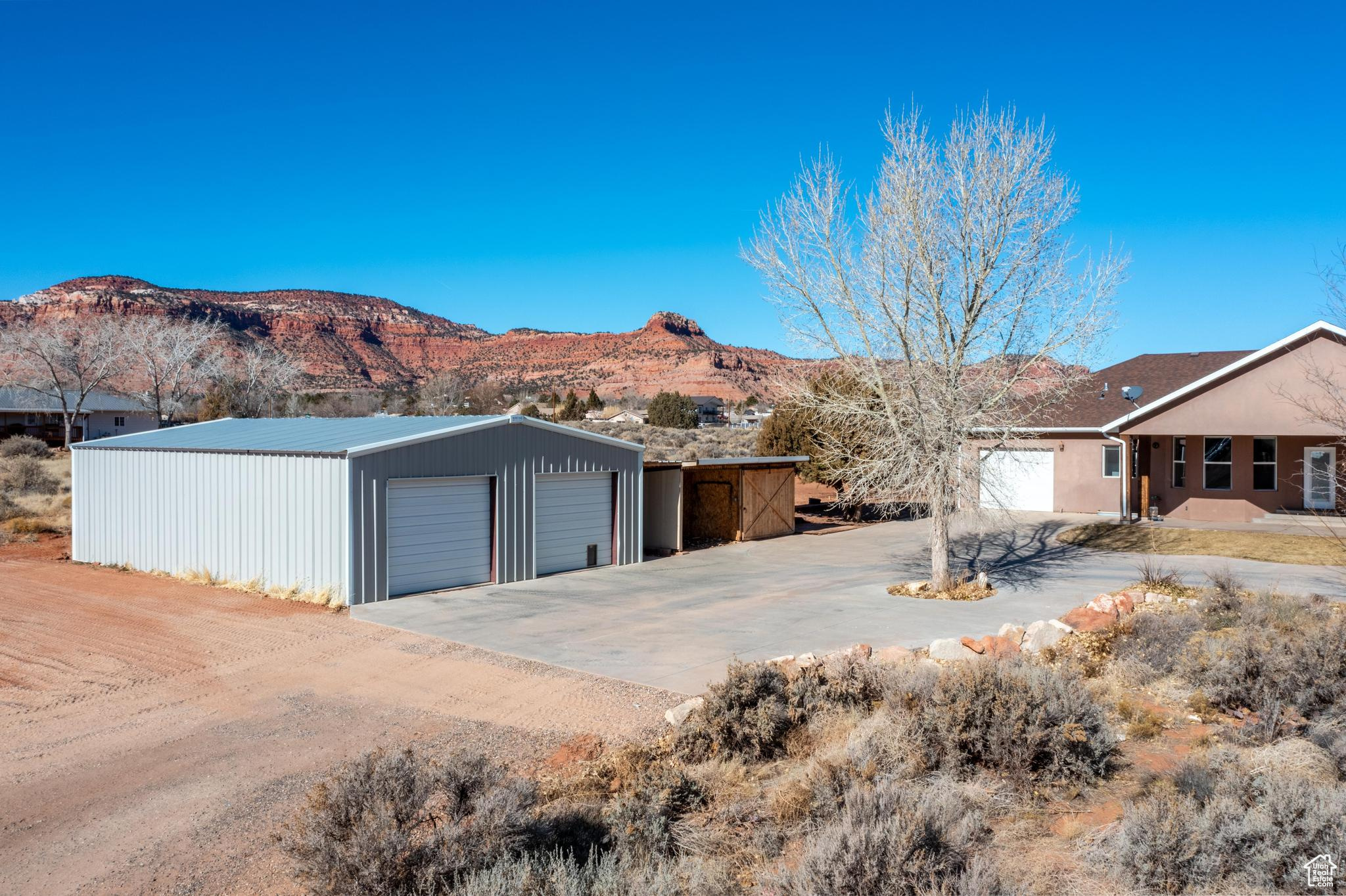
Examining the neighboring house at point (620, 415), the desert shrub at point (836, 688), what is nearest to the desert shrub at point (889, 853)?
the desert shrub at point (836, 688)

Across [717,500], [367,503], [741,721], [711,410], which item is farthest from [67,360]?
[741,721]

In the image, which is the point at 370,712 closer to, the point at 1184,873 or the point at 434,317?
the point at 1184,873

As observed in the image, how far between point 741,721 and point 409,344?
116 m

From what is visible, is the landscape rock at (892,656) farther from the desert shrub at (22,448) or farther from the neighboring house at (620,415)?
the neighboring house at (620,415)

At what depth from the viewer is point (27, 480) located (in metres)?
28.5

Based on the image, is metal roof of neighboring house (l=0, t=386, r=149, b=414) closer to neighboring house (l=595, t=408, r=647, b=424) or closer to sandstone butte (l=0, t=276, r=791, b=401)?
sandstone butte (l=0, t=276, r=791, b=401)

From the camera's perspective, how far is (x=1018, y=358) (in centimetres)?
1505

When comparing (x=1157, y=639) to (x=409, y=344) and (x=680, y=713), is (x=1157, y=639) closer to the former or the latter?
(x=680, y=713)

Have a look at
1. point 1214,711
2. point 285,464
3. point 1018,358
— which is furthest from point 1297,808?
point 285,464

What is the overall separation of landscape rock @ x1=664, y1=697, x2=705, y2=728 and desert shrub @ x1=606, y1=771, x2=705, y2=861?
6.28 feet

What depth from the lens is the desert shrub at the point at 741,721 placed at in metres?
6.79

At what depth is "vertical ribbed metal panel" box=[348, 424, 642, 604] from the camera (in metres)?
14.1

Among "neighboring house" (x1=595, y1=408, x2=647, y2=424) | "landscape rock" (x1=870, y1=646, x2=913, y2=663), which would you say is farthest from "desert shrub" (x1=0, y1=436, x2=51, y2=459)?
Result: "landscape rock" (x1=870, y1=646, x2=913, y2=663)

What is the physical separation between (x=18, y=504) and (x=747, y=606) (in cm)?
2257
